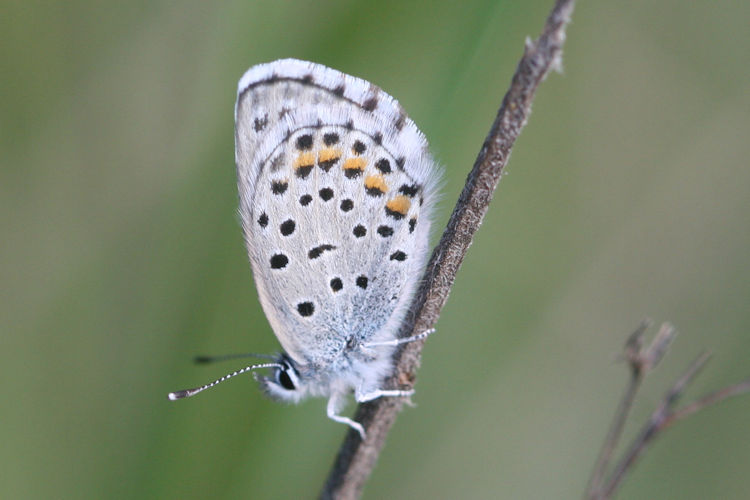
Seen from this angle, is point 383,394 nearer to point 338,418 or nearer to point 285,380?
point 338,418

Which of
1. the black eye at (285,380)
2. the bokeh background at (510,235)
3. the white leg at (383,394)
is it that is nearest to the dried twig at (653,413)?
the white leg at (383,394)

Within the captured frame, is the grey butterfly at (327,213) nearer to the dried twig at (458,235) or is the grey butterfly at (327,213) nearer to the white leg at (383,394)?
the white leg at (383,394)

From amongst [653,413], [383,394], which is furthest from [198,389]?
[653,413]

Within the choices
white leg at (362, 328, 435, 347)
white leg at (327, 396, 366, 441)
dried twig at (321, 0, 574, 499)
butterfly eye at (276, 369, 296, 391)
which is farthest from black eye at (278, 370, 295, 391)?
dried twig at (321, 0, 574, 499)

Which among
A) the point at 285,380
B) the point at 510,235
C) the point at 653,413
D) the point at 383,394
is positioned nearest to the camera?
the point at 653,413

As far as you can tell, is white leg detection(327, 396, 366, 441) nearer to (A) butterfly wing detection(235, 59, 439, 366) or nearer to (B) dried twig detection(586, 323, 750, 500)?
(A) butterfly wing detection(235, 59, 439, 366)
